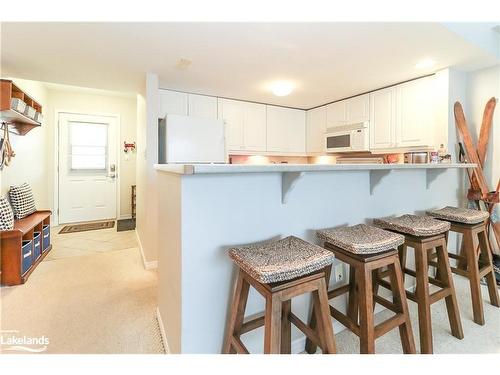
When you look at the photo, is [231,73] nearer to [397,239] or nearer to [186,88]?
[186,88]

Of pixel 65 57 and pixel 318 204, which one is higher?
pixel 65 57

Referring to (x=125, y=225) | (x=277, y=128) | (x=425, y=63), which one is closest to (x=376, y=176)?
(x=425, y=63)

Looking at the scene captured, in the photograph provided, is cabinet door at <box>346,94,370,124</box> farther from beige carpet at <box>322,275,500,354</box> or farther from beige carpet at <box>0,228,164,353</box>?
beige carpet at <box>0,228,164,353</box>

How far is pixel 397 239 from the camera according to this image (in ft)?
Answer: 4.21

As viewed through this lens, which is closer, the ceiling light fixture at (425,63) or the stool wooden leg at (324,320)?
the stool wooden leg at (324,320)

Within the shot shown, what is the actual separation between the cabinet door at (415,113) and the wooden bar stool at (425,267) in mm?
1504

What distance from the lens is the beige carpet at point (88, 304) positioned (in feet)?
5.24

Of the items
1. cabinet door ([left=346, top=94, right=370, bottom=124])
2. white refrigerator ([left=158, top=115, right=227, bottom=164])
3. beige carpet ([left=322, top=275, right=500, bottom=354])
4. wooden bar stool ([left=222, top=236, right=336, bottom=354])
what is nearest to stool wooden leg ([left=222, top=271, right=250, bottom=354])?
wooden bar stool ([left=222, top=236, right=336, bottom=354])

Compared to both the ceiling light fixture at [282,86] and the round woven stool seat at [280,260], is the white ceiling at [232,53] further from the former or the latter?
the round woven stool seat at [280,260]

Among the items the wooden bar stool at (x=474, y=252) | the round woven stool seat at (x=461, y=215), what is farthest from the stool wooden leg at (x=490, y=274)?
the round woven stool seat at (x=461, y=215)

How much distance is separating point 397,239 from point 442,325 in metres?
0.99

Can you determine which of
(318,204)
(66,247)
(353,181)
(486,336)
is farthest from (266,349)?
(66,247)

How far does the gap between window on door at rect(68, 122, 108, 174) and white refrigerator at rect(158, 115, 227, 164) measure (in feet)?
8.39

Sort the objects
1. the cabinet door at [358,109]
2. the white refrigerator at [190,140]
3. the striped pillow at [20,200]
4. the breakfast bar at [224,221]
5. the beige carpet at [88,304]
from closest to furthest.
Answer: the breakfast bar at [224,221] → the beige carpet at [88,304] → the white refrigerator at [190,140] → the striped pillow at [20,200] → the cabinet door at [358,109]
